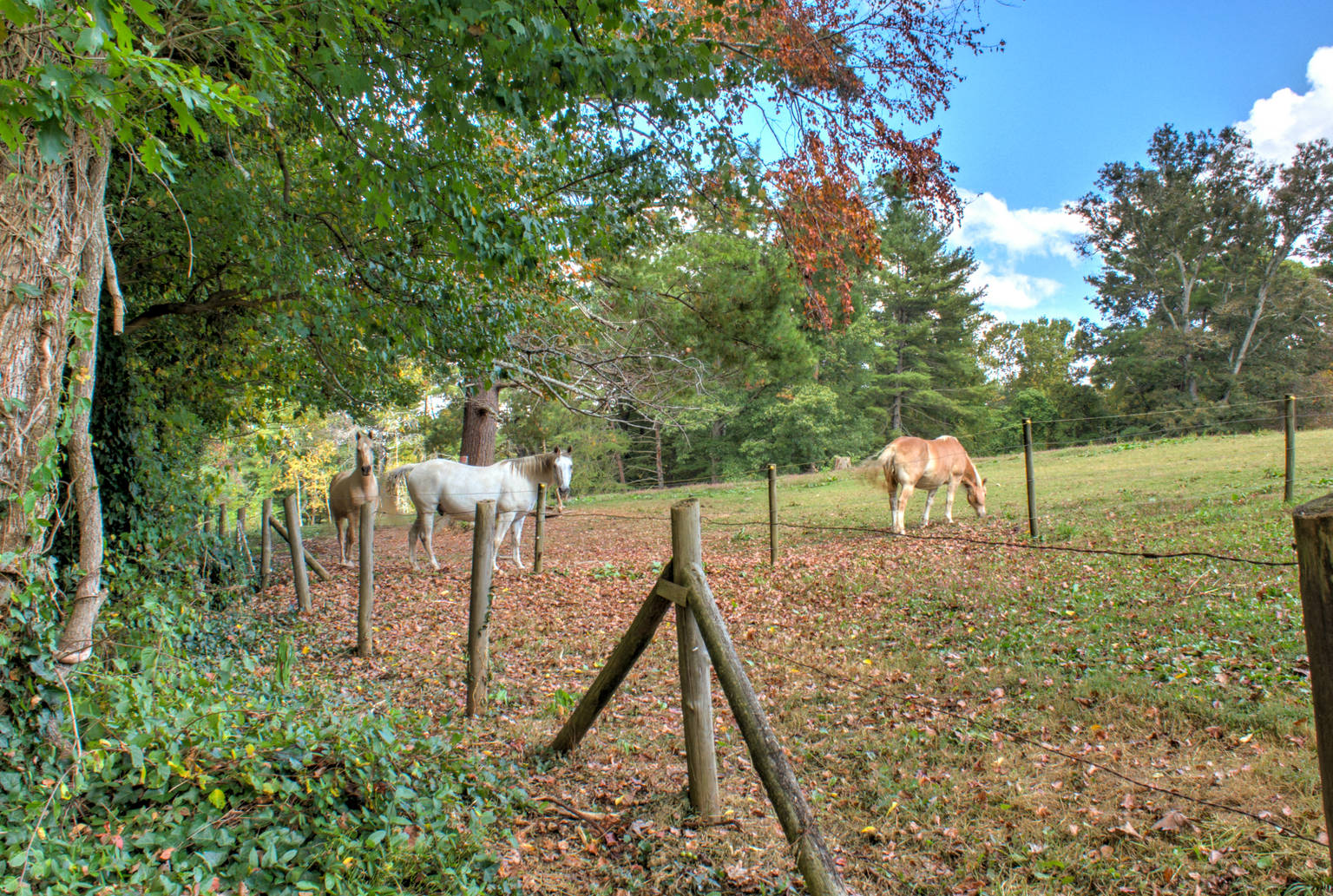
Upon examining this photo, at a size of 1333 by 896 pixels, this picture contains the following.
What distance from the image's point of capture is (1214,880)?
254 cm

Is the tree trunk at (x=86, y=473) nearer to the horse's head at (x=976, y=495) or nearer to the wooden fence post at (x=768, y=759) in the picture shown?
the wooden fence post at (x=768, y=759)

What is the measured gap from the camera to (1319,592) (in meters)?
1.35

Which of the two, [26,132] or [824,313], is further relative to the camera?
[824,313]

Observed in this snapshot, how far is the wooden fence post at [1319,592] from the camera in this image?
4.37ft

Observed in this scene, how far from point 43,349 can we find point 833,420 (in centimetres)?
3135

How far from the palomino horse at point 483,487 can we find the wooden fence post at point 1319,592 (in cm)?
928

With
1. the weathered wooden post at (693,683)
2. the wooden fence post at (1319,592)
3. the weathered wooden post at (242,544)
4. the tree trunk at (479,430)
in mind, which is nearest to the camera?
the wooden fence post at (1319,592)

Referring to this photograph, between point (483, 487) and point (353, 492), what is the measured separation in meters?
2.11

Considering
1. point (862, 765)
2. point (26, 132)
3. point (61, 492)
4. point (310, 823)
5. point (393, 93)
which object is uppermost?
point (393, 93)

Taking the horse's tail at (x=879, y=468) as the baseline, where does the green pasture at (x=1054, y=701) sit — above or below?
below

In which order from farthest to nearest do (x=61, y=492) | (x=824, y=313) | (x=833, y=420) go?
1. (x=833, y=420)
2. (x=824, y=313)
3. (x=61, y=492)

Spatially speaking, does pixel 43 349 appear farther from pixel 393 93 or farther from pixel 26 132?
pixel 393 93

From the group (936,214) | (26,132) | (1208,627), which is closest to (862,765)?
(1208,627)

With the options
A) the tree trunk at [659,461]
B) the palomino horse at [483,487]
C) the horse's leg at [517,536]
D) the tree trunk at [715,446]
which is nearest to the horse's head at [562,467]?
the palomino horse at [483,487]
